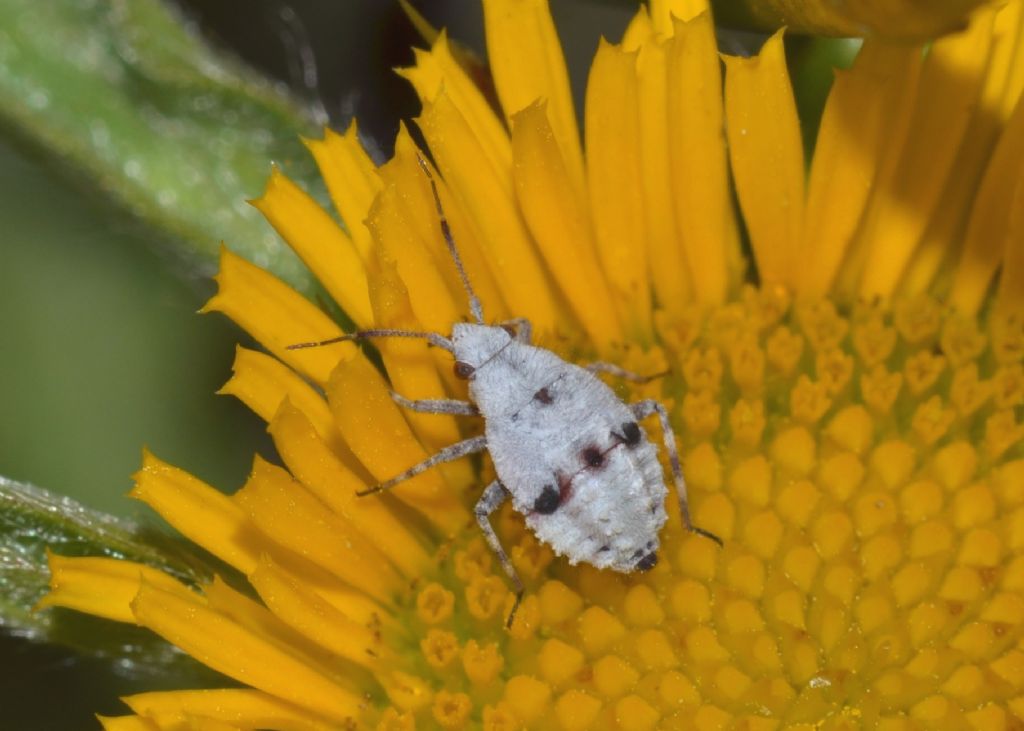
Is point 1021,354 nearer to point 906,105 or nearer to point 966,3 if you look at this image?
point 906,105

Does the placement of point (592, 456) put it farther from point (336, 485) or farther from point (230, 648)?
point (230, 648)

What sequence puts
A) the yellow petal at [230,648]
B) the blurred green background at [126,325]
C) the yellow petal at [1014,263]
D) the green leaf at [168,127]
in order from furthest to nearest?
the blurred green background at [126,325]
the green leaf at [168,127]
the yellow petal at [1014,263]
the yellow petal at [230,648]

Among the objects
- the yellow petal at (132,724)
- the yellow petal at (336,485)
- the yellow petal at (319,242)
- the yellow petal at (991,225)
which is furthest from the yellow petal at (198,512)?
the yellow petal at (991,225)

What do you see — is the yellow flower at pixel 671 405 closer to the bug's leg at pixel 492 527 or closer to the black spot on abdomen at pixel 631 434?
the bug's leg at pixel 492 527

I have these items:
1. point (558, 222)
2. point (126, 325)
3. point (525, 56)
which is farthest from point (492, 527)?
point (126, 325)

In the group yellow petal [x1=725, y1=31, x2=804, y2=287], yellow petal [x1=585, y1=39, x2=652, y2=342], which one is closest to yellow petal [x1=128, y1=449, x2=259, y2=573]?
yellow petal [x1=585, y1=39, x2=652, y2=342]

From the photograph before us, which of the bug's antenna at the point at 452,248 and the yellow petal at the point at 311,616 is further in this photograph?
the bug's antenna at the point at 452,248
